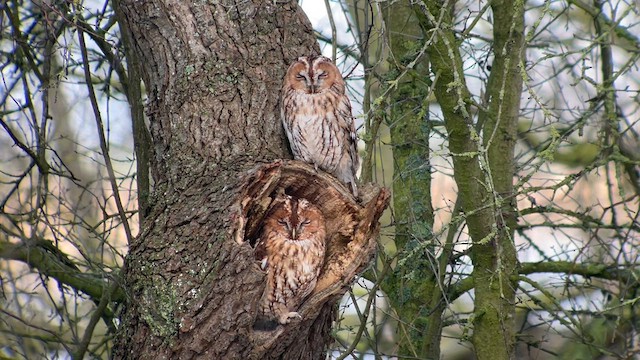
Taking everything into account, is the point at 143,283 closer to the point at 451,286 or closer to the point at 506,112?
the point at 451,286

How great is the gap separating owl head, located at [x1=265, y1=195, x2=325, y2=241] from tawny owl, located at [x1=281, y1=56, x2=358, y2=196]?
0.24m

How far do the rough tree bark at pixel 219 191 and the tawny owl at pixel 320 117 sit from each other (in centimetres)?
8

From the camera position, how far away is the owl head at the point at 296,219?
12.0 feet

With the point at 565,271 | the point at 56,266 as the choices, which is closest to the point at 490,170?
the point at 565,271

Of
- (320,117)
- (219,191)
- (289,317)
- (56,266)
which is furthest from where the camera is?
(56,266)

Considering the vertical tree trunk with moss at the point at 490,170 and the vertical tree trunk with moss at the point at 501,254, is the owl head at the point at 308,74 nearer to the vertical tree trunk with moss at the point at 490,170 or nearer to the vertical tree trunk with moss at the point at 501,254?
the vertical tree trunk with moss at the point at 490,170

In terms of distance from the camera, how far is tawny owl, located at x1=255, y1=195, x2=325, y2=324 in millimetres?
3621

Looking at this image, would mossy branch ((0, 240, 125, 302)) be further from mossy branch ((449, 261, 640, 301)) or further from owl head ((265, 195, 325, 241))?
mossy branch ((449, 261, 640, 301))

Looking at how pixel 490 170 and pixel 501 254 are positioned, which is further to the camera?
pixel 501 254

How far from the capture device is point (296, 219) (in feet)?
12.5

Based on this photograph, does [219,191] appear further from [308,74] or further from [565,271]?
[565,271]

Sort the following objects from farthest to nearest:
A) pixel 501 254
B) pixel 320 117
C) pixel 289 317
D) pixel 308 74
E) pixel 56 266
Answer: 1. pixel 56 266
2. pixel 501 254
3. pixel 320 117
4. pixel 308 74
5. pixel 289 317

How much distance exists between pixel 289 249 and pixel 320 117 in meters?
0.71

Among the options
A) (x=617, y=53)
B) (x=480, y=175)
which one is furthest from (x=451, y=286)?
(x=617, y=53)
